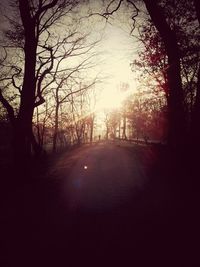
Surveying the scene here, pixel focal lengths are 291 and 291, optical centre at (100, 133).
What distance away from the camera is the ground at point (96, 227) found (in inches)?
175

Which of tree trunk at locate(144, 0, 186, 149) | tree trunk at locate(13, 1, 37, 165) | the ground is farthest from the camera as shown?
tree trunk at locate(13, 1, 37, 165)

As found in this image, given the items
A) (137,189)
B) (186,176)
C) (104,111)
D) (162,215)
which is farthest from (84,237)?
(104,111)

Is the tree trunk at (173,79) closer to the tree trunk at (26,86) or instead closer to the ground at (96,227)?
the ground at (96,227)

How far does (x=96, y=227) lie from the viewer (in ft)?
19.1

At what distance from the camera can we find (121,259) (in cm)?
436

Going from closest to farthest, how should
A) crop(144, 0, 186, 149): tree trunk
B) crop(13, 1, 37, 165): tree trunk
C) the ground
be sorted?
the ground → crop(144, 0, 186, 149): tree trunk → crop(13, 1, 37, 165): tree trunk

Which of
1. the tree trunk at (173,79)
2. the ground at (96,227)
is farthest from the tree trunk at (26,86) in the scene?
the tree trunk at (173,79)

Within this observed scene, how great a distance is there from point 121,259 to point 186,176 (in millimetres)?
5952

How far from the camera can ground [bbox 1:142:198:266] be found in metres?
4.45

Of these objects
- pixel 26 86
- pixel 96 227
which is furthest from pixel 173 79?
pixel 96 227

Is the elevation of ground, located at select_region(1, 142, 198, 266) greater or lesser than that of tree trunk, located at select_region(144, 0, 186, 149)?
lesser

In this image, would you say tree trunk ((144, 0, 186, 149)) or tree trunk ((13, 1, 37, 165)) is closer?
tree trunk ((144, 0, 186, 149))

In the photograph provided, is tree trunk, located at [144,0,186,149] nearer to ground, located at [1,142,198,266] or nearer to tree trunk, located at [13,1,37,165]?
ground, located at [1,142,198,266]

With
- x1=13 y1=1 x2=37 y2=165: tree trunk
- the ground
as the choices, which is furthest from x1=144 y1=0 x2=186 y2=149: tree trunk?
x1=13 y1=1 x2=37 y2=165: tree trunk
